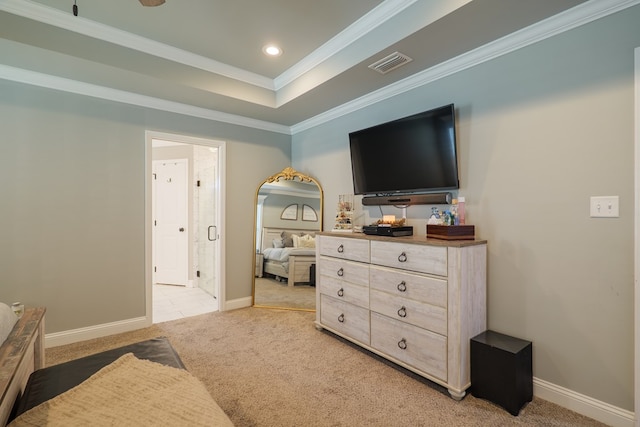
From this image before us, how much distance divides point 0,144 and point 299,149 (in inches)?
117

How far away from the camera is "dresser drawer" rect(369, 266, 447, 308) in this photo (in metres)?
2.04

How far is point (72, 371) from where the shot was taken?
138 cm

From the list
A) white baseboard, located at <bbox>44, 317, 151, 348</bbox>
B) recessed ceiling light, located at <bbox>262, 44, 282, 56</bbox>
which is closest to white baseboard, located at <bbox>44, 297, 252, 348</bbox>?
white baseboard, located at <bbox>44, 317, 151, 348</bbox>

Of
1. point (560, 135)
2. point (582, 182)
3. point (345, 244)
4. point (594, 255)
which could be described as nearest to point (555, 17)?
point (560, 135)

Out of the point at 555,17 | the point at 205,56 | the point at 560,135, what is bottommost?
the point at 560,135

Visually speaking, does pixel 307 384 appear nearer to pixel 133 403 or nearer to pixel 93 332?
pixel 133 403

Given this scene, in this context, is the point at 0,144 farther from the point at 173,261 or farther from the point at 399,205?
the point at 399,205

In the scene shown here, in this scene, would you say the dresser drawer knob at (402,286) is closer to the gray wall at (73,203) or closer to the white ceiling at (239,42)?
the white ceiling at (239,42)

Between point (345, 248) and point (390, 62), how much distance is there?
1.61 metres

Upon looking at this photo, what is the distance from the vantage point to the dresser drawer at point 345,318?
2.59 m

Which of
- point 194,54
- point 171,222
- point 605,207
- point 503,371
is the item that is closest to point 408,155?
point 605,207

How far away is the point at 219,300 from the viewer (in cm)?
374

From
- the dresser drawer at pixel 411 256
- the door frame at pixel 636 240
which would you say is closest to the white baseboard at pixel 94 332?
the dresser drawer at pixel 411 256

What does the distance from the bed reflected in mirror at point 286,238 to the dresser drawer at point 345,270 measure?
0.64 m
